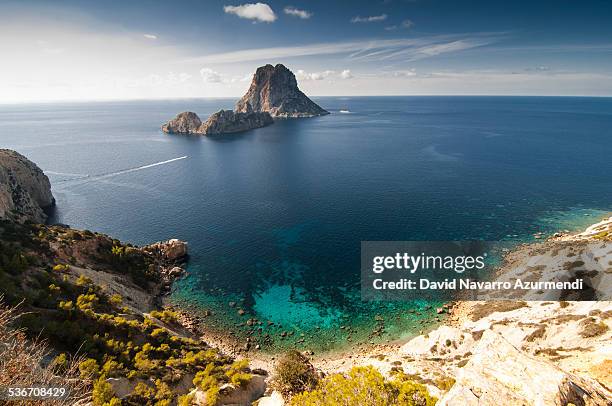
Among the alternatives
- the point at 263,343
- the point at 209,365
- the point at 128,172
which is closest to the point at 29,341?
the point at 209,365

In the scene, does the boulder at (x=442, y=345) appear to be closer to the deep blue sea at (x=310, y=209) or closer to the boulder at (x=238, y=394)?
the deep blue sea at (x=310, y=209)

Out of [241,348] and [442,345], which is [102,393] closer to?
[241,348]

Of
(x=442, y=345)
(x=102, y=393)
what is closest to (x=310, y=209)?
(x=442, y=345)

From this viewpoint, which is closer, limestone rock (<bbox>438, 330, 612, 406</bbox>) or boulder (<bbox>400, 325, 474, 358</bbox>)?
limestone rock (<bbox>438, 330, 612, 406</bbox>)

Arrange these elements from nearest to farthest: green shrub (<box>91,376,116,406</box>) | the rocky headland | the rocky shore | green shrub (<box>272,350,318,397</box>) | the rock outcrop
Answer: the rocky shore, the rocky headland, green shrub (<box>91,376,116,406</box>), green shrub (<box>272,350,318,397</box>), the rock outcrop

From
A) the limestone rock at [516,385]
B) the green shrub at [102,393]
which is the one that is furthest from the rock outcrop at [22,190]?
the limestone rock at [516,385]

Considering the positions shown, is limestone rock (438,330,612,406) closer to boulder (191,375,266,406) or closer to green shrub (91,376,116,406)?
boulder (191,375,266,406)

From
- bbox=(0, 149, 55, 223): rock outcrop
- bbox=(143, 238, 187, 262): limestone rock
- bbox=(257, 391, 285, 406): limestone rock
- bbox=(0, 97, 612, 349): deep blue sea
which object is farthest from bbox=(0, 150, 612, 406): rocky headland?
bbox=(0, 149, 55, 223): rock outcrop
